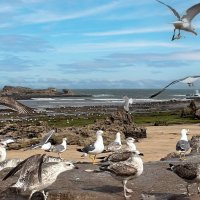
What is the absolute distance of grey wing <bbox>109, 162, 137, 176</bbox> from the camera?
955 centimetres

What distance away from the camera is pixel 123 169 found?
9.55 metres

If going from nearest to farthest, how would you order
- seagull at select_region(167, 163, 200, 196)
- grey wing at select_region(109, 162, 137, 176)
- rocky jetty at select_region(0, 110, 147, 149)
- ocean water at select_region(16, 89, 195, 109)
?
seagull at select_region(167, 163, 200, 196)
grey wing at select_region(109, 162, 137, 176)
rocky jetty at select_region(0, 110, 147, 149)
ocean water at select_region(16, 89, 195, 109)

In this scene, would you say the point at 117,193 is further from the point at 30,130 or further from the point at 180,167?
the point at 30,130

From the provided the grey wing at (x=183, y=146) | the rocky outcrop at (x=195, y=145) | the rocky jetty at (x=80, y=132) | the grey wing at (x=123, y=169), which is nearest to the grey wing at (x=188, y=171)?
the grey wing at (x=123, y=169)

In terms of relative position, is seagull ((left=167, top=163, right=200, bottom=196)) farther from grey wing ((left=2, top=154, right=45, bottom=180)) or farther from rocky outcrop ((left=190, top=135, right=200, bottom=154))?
rocky outcrop ((left=190, top=135, right=200, bottom=154))

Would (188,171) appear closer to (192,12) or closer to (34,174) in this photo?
(34,174)

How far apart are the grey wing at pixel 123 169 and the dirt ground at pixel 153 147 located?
774cm

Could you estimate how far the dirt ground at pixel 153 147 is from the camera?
18.6 m

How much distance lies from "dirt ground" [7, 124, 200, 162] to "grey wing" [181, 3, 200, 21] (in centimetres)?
747

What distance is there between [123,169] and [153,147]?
39.5 feet

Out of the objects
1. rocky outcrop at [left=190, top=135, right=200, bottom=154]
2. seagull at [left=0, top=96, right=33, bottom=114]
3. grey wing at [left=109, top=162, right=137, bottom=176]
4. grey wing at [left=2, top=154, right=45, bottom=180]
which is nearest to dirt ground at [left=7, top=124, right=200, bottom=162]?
rocky outcrop at [left=190, top=135, right=200, bottom=154]

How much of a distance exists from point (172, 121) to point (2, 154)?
76.4 feet

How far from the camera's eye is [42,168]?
949 centimetres

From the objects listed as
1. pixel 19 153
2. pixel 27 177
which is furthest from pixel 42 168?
pixel 19 153
